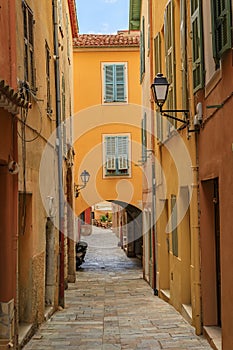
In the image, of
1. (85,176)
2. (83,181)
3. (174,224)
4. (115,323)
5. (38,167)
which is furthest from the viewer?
(83,181)

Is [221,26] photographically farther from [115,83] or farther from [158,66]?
[115,83]

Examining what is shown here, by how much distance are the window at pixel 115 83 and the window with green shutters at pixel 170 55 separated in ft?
37.5

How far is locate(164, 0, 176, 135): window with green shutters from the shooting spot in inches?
458

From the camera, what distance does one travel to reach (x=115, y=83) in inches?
952

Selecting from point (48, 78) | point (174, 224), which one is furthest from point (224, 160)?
point (48, 78)

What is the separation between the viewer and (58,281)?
13.5 m

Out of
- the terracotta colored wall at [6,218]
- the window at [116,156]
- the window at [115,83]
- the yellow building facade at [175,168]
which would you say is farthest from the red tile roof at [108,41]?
the terracotta colored wall at [6,218]

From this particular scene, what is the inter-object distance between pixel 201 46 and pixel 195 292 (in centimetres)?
404

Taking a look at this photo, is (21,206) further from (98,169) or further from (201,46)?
(98,169)

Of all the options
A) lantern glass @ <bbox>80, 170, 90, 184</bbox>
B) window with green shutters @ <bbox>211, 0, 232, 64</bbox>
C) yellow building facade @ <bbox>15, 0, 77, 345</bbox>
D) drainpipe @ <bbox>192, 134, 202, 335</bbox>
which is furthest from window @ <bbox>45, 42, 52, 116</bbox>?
lantern glass @ <bbox>80, 170, 90, 184</bbox>

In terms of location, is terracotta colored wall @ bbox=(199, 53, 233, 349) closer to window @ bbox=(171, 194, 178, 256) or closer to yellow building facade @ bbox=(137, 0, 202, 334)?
yellow building facade @ bbox=(137, 0, 202, 334)

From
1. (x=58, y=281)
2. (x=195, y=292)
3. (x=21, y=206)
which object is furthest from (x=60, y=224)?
(x=195, y=292)

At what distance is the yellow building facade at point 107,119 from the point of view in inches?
939

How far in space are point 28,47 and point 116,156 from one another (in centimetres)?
1432
